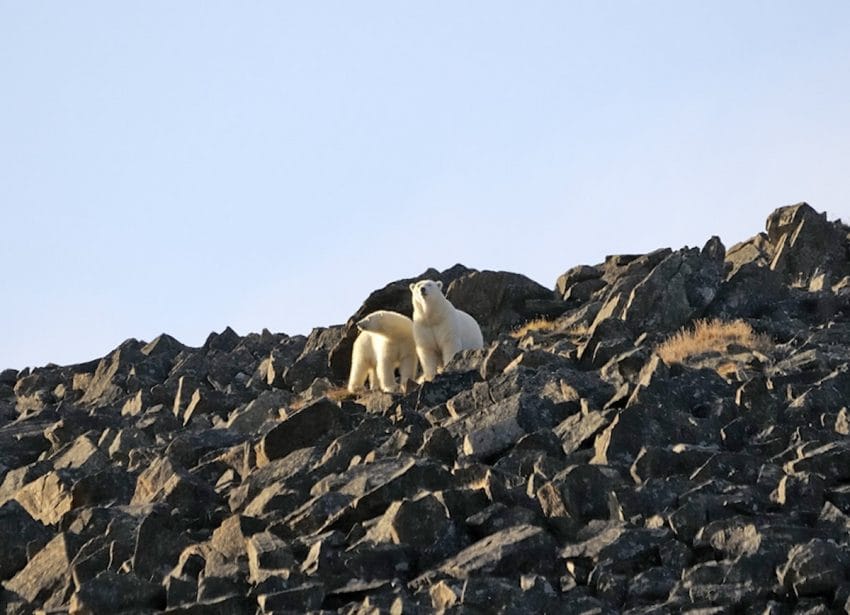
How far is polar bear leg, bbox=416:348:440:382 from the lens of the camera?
94.8 feet

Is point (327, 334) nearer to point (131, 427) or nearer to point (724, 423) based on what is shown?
point (131, 427)

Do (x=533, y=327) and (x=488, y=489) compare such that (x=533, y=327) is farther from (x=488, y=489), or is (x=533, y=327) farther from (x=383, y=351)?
(x=488, y=489)

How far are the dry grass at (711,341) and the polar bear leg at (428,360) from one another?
4.21 m

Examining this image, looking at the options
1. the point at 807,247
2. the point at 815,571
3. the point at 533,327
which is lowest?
the point at 815,571

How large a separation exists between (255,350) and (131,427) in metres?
13.0

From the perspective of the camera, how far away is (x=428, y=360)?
29.1 meters

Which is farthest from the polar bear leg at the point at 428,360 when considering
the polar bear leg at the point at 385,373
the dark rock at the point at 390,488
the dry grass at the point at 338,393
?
the dark rock at the point at 390,488

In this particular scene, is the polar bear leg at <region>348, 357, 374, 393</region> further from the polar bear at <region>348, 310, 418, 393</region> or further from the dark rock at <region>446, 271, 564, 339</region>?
the dark rock at <region>446, 271, 564, 339</region>

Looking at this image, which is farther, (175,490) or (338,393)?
(338,393)

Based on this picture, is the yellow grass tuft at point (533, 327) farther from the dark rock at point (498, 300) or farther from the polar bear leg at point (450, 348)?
the polar bear leg at point (450, 348)

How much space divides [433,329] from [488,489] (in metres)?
11.9

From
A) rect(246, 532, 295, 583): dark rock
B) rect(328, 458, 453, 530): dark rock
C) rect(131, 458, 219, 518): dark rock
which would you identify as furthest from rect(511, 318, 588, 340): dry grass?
rect(246, 532, 295, 583): dark rock

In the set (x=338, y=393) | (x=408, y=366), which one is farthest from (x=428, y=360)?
(x=338, y=393)

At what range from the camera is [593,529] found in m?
16.5
